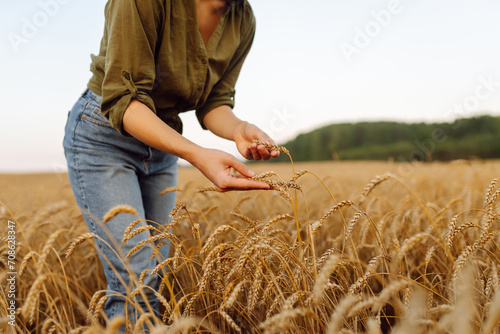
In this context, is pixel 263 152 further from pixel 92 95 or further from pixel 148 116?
pixel 92 95

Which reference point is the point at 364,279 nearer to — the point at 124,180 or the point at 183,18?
the point at 124,180

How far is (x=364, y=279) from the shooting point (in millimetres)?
979

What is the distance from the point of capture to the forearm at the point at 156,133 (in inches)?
47.2

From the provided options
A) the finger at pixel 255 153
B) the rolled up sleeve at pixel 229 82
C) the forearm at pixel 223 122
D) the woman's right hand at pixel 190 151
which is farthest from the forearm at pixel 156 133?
the rolled up sleeve at pixel 229 82

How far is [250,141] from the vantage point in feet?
4.85

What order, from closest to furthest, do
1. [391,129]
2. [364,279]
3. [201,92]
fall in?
[364,279]
[201,92]
[391,129]

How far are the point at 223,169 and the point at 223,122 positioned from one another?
2.00 ft

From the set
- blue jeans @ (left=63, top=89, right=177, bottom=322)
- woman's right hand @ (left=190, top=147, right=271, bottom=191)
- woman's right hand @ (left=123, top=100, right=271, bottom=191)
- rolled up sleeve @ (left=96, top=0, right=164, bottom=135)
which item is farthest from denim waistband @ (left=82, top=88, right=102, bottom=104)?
woman's right hand @ (left=190, top=147, right=271, bottom=191)

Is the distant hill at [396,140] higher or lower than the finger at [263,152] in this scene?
lower

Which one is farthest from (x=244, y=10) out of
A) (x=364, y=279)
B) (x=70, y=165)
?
(x=364, y=279)

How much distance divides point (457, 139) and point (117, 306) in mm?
40692

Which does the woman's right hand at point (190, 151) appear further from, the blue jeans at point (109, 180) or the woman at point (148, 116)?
the blue jeans at point (109, 180)

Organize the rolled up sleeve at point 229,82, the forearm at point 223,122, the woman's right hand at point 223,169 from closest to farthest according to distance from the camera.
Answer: the woman's right hand at point 223,169 → the forearm at point 223,122 → the rolled up sleeve at point 229,82

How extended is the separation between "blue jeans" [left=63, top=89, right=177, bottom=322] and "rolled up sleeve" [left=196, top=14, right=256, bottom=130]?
0.39 metres
